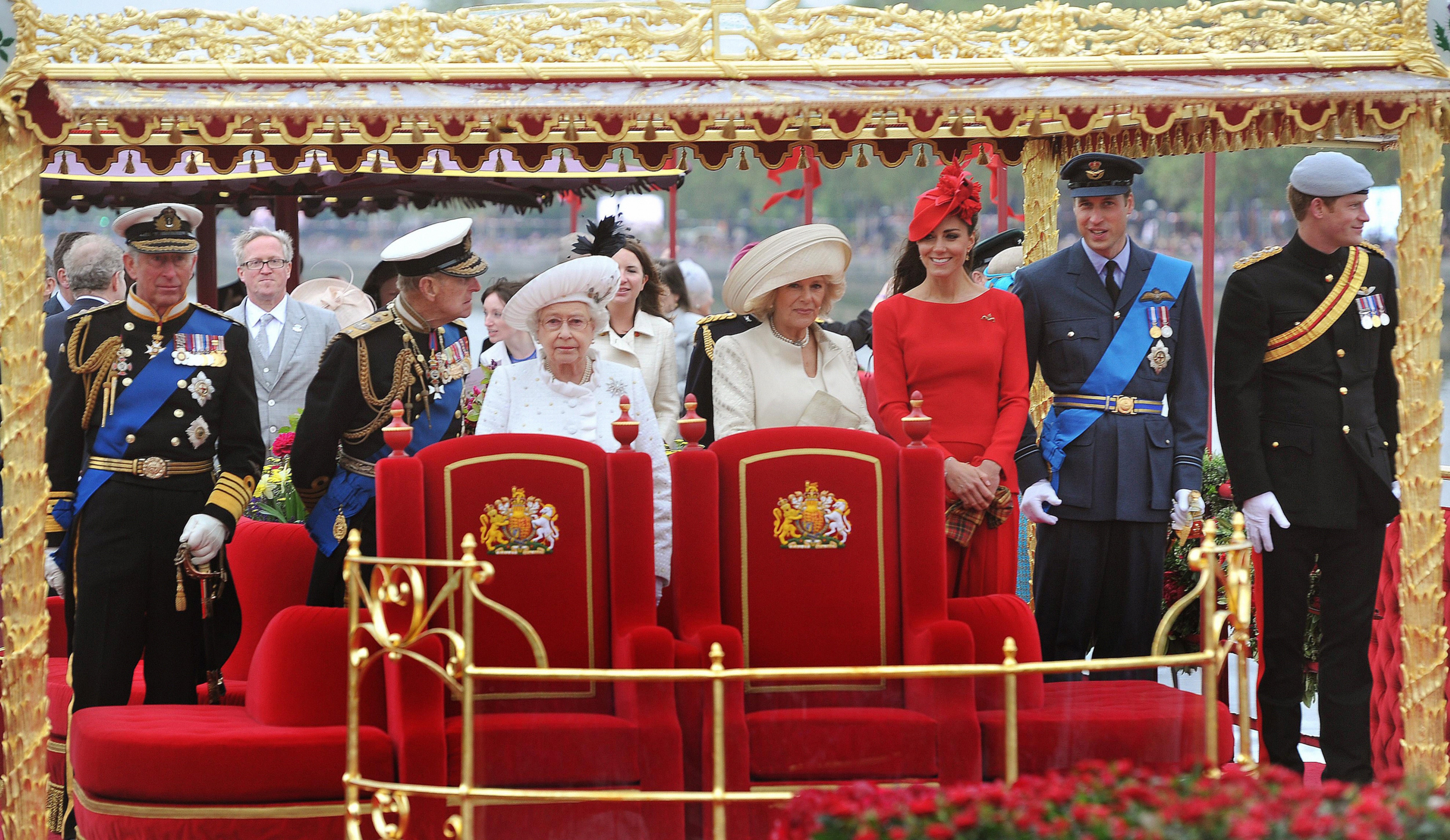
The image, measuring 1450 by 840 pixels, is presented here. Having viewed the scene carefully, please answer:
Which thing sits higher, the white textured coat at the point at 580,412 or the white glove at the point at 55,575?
the white textured coat at the point at 580,412

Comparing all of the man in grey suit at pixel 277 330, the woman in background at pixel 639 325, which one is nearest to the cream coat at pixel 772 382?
the woman in background at pixel 639 325

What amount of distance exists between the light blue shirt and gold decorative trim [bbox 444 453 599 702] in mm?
1709

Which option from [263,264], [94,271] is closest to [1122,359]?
[263,264]

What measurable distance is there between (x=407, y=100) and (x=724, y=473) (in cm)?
123

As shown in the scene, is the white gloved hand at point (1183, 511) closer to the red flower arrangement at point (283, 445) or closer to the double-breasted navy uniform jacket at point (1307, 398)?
Answer: the double-breasted navy uniform jacket at point (1307, 398)

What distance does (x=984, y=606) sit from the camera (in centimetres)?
368

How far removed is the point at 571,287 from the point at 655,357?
1.44m

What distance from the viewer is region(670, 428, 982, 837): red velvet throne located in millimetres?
3512

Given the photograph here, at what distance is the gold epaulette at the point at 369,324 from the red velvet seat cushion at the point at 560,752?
3.96 feet

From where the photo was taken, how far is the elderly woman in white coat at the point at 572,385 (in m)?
3.89

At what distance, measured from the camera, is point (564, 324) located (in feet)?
13.0

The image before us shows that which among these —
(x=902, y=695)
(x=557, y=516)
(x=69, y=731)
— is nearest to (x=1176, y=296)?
(x=902, y=695)

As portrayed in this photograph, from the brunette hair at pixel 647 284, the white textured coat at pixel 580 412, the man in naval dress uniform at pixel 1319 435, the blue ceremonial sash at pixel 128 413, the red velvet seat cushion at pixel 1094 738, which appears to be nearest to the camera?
the red velvet seat cushion at pixel 1094 738

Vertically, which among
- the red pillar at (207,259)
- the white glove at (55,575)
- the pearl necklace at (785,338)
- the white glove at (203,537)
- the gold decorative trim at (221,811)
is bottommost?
the gold decorative trim at (221,811)
